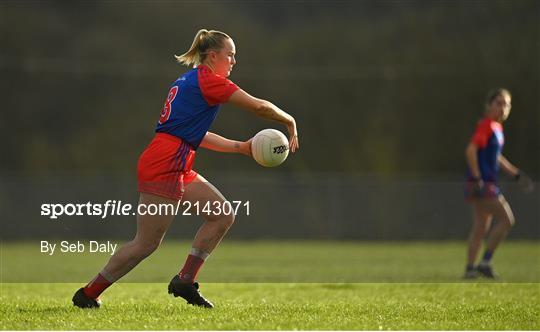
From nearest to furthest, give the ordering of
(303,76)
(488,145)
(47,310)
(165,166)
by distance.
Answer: (165,166) < (47,310) < (488,145) < (303,76)

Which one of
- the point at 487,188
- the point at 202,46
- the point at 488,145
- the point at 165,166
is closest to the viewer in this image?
the point at 165,166

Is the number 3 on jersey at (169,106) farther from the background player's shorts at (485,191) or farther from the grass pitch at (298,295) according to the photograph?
the background player's shorts at (485,191)

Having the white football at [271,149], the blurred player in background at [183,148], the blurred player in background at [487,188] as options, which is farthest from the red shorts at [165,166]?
the blurred player in background at [487,188]

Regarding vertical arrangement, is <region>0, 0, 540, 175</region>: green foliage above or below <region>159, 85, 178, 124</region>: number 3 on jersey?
below

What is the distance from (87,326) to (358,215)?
56.3 ft

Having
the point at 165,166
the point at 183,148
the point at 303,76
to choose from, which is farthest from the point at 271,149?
the point at 303,76

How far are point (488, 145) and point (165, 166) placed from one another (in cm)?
598

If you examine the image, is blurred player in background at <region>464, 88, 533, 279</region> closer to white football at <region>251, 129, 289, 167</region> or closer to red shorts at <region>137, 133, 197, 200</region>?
white football at <region>251, 129, 289, 167</region>

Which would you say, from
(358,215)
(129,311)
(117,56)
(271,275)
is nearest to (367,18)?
(117,56)

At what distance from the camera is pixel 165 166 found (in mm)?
6484

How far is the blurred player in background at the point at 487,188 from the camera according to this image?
36.8ft

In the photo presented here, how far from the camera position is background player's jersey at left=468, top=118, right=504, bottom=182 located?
1138cm

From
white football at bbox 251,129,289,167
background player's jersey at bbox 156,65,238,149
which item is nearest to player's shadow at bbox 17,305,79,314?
background player's jersey at bbox 156,65,238,149

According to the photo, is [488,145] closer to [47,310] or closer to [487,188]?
[487,188]
